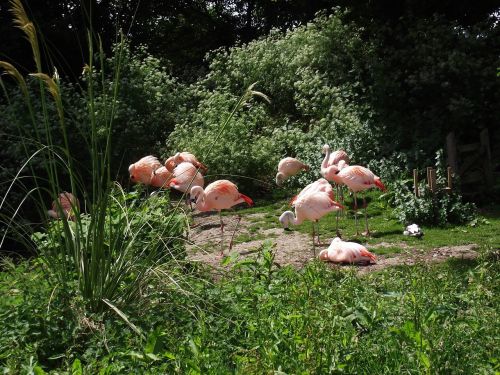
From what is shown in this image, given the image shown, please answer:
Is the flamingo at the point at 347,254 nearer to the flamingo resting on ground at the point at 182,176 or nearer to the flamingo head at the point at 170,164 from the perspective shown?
the flamingo resting on ground at the point at 182,176

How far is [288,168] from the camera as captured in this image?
9.51 metres

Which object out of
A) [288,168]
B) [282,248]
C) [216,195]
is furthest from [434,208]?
[216,195]

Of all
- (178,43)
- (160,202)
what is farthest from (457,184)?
(178,43)

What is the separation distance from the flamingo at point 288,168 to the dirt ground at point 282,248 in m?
0.87

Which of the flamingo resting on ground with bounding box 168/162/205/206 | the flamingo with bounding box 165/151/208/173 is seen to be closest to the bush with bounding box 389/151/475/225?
the flamingo resting on ground with bounding box 168/162/205/206

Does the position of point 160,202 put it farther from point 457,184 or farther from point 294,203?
point 457,184

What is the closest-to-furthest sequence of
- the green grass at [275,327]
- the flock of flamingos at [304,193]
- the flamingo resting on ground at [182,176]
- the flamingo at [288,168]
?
the green grass at [275,327] → the flock of flamingos at [304,193] → the flamingo resting on ground at [182,176] → the flamingo at [288,168]

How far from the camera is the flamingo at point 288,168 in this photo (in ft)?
31.1

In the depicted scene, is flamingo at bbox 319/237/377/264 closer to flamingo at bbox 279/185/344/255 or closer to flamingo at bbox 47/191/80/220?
flamingo at bbox 279/185/344/255

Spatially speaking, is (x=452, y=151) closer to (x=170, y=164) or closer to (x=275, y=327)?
(x=170, y=164)

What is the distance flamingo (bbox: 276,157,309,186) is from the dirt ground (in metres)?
0.87

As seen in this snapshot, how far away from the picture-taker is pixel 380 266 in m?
6.09

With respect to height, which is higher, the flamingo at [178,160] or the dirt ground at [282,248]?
the flamingo at [178,160]

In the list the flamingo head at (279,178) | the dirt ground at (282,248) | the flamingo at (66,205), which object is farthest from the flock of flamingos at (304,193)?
the flamingo head at (279,178)
